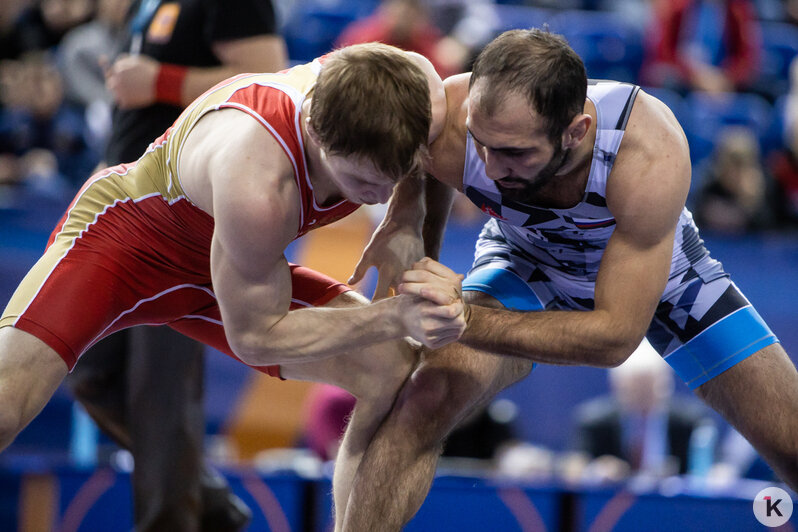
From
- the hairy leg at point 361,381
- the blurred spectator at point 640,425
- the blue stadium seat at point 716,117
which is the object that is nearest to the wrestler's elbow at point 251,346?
the hairy leg at point 361,381

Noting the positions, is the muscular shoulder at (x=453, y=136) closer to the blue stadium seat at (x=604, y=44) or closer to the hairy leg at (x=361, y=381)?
the hairy leg at (x=361, y=381)

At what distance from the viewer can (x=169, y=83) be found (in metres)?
3.95

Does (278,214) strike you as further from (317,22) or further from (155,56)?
(317,22)

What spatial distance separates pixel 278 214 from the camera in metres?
2.75

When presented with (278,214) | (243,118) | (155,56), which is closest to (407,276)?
(278,214)

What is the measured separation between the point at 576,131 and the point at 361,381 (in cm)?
107

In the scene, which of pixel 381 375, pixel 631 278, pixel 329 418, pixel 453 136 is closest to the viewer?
pixel 631 278

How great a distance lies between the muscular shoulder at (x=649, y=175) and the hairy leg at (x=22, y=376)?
1.75 m

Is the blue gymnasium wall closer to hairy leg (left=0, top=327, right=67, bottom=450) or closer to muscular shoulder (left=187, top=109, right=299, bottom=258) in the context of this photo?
hairy leg (left=0, top=327, right=67, bottom=450)

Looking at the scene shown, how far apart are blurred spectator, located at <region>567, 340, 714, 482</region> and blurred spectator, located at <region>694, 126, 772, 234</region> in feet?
5.41

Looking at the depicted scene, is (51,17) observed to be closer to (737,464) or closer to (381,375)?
(381,375)

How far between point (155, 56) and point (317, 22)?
523 cm

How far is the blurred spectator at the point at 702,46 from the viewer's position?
891cm

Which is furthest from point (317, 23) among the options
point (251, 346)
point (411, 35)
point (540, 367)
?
point (251, 346)
